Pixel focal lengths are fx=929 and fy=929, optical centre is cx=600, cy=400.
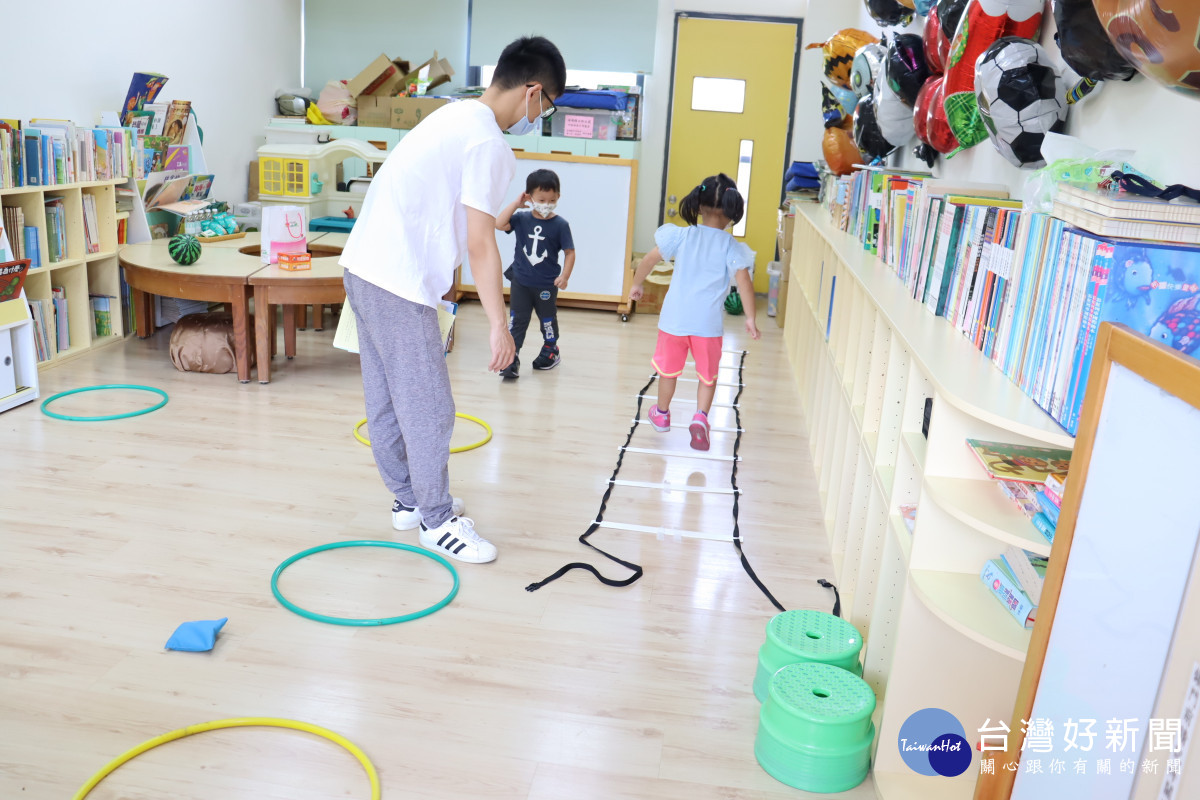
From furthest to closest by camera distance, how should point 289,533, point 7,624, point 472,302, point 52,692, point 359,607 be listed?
point 472,302 < point 289,533 < point 359,607 < point 7,624 < point 52,692

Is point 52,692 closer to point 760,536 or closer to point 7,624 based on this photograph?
point 7,624

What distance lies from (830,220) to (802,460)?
156 cm

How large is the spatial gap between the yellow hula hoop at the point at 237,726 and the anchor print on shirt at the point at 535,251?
9.92 ft

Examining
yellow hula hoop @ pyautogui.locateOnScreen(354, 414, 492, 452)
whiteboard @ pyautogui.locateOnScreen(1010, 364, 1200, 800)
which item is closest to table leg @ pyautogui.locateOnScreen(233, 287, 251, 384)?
yellow hula hoop @ pyautogui.locateOnScreen(354, 414, 492, 452)

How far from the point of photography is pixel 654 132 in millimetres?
7148

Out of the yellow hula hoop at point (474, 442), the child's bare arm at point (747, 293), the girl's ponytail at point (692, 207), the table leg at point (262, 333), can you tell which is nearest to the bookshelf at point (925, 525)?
the child's bare arm at point (747, 293)

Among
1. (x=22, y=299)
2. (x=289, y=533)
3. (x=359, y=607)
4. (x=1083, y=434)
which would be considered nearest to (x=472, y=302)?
(x=22, y=299)

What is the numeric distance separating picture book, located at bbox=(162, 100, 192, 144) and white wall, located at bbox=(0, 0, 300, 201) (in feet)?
0.83

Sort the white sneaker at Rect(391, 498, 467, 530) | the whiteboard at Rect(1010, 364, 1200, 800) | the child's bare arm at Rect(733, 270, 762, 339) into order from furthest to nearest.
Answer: the child's bare arm at Rect(733, 270, 762, 339)
the white sneaker at Rect(391, 498, 467, 530)
the whiteboard at Rect(1010, 364, 1200, 800)

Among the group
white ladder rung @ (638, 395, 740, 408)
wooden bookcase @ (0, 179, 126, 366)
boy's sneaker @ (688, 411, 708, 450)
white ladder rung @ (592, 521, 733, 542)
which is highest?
wooden bookcase @ (0, 179, 126, 366)

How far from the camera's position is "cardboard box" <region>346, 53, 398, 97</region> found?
646 centimetres

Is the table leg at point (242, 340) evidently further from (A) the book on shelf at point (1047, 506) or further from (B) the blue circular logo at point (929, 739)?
(A) the book on shelf at point (1047, 506)

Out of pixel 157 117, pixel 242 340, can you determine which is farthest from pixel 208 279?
pixel 157 117

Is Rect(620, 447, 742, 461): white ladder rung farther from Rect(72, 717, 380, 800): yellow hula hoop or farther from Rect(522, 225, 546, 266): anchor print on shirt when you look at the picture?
Rect(72, 717, 380, 800): yellow hula hoop
